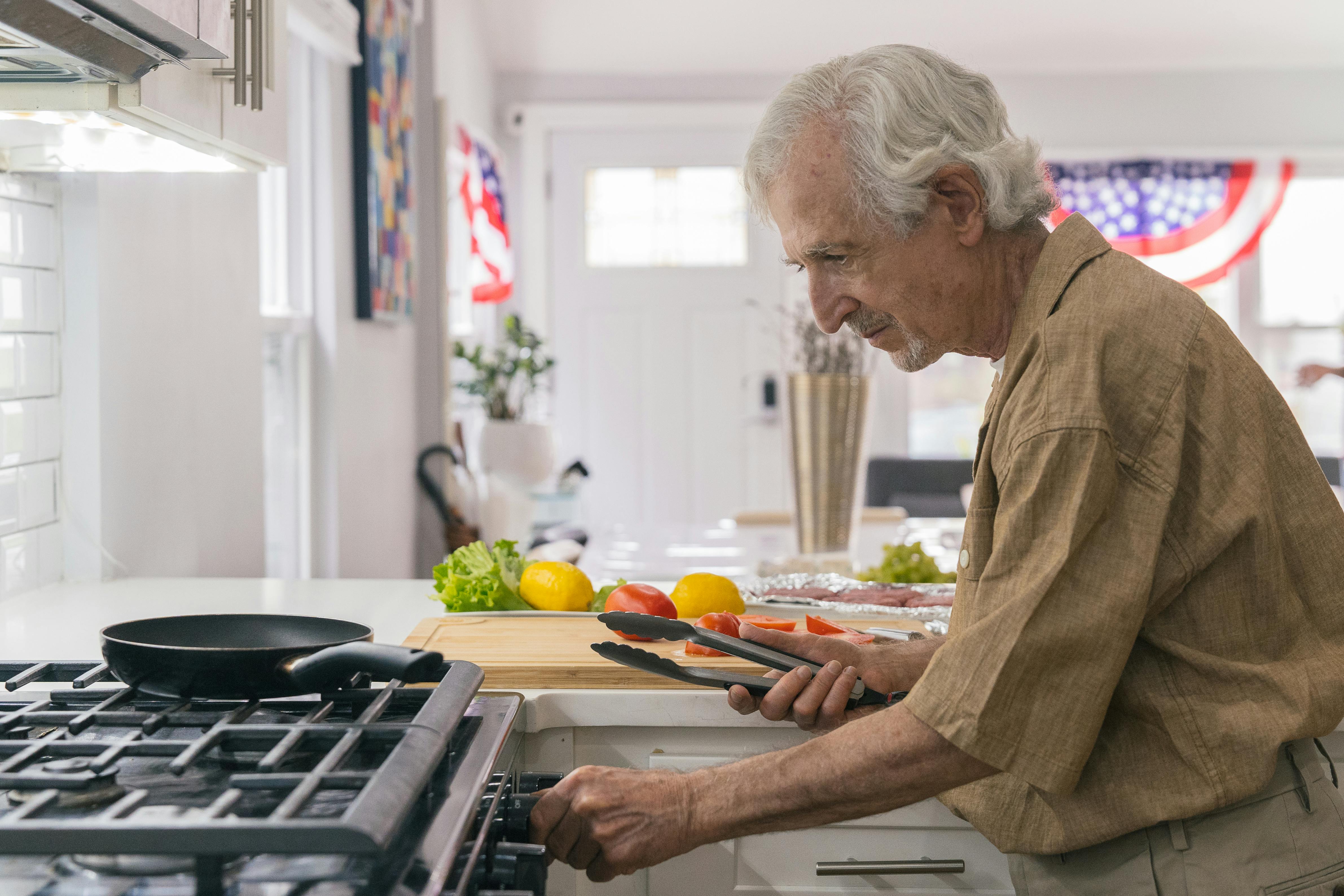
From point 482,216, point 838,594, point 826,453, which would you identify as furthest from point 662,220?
point 838,594

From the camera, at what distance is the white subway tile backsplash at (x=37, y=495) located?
1.71 meters

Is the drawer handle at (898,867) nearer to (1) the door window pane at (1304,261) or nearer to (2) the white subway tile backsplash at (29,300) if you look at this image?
(2) the white subway tile backsplash at (29,300)

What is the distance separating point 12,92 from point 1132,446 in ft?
3.63

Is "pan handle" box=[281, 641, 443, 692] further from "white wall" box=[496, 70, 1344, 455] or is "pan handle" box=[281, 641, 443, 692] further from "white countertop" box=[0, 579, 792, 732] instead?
"white wall" box=[496, 70, 1344, 455]

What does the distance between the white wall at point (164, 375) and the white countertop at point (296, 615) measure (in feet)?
0.44

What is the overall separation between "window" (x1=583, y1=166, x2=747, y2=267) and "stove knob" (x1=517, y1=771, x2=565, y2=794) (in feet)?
16.0

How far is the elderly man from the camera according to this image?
2.96 ft

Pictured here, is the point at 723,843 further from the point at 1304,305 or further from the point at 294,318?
the point at 1304,305

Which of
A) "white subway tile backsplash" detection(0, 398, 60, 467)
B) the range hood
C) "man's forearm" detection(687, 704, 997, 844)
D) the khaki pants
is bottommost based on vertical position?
the khaki pants

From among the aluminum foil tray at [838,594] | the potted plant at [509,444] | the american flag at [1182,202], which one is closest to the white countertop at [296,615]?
the aluminum foil tray at [838,594]

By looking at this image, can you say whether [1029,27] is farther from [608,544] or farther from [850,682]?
[850,682]

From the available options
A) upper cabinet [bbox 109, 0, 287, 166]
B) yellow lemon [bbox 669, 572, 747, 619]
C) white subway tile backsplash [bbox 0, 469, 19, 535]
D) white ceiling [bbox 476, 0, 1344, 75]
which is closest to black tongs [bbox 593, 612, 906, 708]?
yellow lemon [bbox 669, 572, 747, 619]

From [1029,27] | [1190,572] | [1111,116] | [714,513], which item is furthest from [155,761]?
[1111,116]

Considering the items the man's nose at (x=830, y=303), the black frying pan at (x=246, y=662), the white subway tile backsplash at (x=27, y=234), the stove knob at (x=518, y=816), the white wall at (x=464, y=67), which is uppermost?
the white wall at (x=464, y=67)
